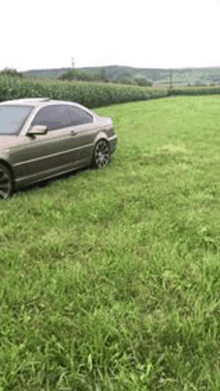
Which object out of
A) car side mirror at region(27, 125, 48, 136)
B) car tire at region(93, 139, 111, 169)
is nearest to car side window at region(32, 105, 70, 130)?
car side mirror at region(27, 125, 48, 136)

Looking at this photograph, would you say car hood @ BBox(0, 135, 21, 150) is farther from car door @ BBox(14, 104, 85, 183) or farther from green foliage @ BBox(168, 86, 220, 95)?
green foliage @ BBox(168, 86, 220, 95)

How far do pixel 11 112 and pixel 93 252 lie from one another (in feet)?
11.3

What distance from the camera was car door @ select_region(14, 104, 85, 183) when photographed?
17.9ft

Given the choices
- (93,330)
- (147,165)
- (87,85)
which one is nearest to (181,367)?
(93,330)

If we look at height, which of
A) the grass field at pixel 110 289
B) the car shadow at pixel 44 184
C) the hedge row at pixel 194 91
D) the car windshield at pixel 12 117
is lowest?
the hedge row at pixel 194 91

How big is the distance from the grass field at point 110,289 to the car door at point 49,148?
0.39 metres

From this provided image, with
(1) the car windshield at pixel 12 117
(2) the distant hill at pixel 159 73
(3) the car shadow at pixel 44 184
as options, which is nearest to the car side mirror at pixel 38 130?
(1) the car windshield at pixel 12 117

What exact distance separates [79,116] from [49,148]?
4.43 ft

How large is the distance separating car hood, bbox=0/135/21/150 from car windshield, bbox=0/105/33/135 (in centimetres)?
18

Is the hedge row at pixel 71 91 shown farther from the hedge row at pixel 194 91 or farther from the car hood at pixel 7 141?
the car hood at pixel 7 141

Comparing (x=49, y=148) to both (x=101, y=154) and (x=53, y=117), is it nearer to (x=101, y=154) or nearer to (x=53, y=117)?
(x=53, y=117)

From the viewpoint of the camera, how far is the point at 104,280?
3102mm

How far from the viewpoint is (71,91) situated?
3052cm

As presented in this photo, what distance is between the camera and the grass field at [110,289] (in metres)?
2.14
